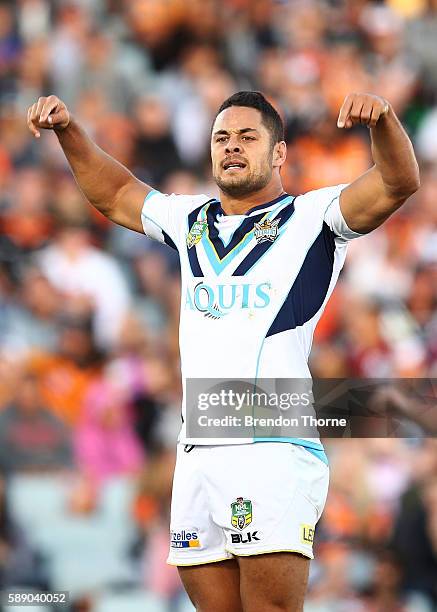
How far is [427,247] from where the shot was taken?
33.8ft

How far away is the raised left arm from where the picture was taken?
165 inches

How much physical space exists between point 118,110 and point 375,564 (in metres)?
4.97

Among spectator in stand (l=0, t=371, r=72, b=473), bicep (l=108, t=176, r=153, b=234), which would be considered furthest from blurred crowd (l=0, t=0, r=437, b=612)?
bicep (l=108, t=176, r=153, b=234)

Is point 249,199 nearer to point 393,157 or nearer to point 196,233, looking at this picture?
point 196,233

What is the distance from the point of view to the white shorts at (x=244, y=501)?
14.0 feet

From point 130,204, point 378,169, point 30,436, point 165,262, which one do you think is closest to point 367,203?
point 378,169

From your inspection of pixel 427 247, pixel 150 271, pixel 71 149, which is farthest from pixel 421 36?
pixel 71 149

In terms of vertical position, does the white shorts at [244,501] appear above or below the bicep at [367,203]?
below

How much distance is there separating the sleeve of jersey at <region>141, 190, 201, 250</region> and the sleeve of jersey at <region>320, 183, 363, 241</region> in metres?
0.55

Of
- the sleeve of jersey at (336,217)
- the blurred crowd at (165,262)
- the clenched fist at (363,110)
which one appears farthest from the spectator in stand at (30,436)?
the clenched fist at (363,110)

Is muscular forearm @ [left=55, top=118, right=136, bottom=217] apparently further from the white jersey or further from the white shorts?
the white shorts

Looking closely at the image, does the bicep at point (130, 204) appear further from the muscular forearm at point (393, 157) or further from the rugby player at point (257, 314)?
the muscular forearm at point (393, 157)

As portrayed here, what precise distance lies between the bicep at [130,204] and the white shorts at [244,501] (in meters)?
0.96

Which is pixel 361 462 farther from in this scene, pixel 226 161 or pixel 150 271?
pixel 226 161
